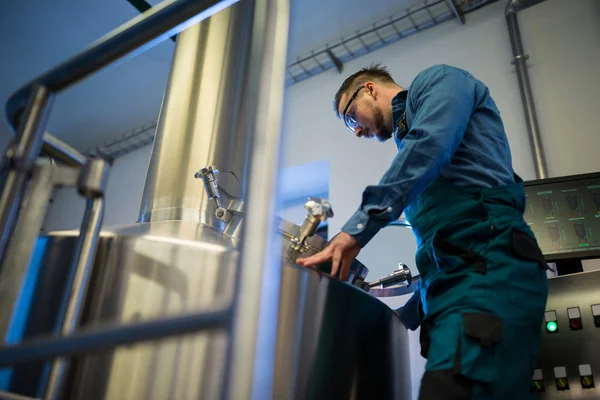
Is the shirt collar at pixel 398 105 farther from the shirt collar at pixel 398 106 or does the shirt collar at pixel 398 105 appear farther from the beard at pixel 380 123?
the beard at pixel 380 123

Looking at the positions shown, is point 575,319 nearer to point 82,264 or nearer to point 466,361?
point 466,361

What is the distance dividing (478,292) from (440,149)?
238mm

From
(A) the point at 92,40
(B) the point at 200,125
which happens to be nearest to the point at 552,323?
(B) the point at 200,125

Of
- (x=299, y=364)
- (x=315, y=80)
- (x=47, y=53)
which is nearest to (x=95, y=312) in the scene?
(x=299, y=364)

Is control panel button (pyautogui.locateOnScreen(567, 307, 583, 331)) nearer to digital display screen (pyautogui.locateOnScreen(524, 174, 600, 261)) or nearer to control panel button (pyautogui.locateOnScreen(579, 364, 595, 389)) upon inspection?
control panel button (pyautogui.locateOnScreen(579, 364, 595, 389))

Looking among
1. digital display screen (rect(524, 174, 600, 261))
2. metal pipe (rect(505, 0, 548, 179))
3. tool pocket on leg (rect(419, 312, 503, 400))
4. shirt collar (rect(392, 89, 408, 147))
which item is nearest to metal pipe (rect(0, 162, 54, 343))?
tool pocket on leg (rect(419, 312, 503, 400))

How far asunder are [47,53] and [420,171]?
2846 mm

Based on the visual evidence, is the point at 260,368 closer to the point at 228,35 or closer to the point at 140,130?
the point at 228,35

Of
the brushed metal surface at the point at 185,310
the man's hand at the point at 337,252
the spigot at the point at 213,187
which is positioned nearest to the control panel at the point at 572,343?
the brushed metal surface at the point at 185,310

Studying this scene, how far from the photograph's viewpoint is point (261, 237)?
0.35m

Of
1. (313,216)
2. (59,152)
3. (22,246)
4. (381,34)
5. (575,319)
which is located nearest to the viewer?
(22,246)

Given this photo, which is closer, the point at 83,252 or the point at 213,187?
the point at 83,252

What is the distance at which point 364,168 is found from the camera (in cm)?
241

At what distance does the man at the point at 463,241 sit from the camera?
78 cm
